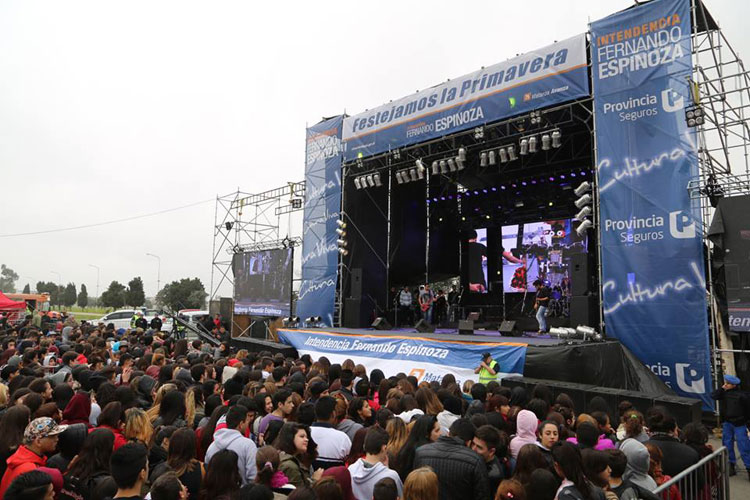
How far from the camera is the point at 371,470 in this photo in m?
3.18

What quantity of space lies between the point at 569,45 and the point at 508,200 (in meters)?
8.33

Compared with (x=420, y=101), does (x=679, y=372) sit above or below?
below

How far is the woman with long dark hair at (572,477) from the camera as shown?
A: 9.34ft

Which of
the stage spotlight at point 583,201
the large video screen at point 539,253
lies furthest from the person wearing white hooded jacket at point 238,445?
the large video screen at point 539,253

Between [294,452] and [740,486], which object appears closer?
[294,452]

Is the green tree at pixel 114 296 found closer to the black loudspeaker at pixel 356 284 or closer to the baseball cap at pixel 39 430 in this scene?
the black loudspeaker at pixel 356 284

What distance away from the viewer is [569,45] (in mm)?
12031

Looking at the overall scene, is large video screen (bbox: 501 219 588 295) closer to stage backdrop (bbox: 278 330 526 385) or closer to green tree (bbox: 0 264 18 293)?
stage backdrop (bbox: 278 330 526 385)

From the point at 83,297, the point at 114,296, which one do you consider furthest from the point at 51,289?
the point at 114,296

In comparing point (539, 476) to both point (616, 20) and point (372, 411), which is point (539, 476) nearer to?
point (372, 411)

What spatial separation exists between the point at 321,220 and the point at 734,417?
1424 centimetres

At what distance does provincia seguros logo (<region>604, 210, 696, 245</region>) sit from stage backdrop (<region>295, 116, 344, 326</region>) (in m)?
9.88

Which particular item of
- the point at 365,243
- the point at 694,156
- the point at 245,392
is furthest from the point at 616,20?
the point at 245,392

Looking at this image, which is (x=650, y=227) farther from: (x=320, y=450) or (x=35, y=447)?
(x=35, y=447)
